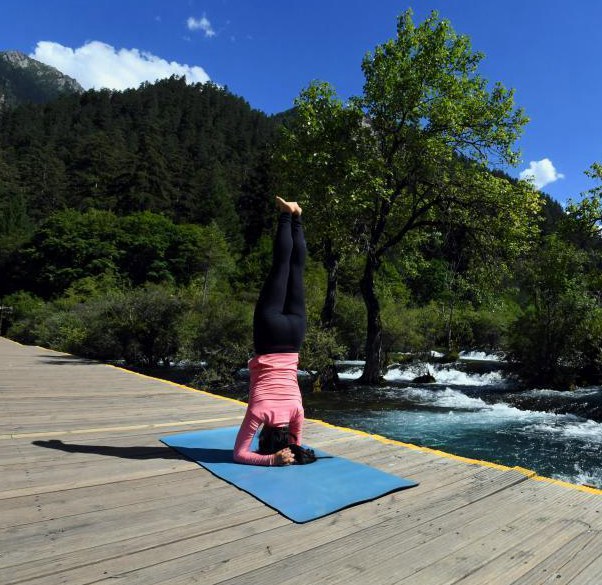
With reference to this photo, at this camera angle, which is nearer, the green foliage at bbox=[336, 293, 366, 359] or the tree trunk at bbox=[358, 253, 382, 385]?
the tree trunk at bbox=[358, 253, 382, 385]

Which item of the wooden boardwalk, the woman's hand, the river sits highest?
the woman's hand

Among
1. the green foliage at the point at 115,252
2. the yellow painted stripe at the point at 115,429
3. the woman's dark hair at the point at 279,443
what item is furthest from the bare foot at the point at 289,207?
the green foliage at the point at 115,252

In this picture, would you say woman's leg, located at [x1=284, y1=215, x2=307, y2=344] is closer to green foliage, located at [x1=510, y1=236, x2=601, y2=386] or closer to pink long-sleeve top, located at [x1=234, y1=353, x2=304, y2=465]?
pink long-sleeve top, located at [x1=234, y1=353, x2=304, y2=465]

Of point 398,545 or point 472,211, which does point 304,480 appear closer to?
point 398,545

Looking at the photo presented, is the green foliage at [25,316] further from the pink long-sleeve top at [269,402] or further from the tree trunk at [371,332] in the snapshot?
the pink long-sleeve top at [269,402]

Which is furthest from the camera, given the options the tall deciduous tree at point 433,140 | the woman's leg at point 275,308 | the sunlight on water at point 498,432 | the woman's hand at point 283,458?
the tall deciduous tree at point 433,140

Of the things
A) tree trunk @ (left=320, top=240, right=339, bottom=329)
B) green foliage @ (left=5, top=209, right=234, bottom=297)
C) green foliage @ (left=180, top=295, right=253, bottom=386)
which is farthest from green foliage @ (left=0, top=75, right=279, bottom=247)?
green foliage @ (left=180, top=295, right=253, bottom=386)

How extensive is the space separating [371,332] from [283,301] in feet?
45.5

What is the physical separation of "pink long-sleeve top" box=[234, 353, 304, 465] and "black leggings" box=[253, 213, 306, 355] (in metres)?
0.11

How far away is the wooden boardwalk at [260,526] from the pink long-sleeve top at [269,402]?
1.20ft

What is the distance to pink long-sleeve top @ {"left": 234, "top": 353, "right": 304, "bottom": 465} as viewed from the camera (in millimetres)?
3479

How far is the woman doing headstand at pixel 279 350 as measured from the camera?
3.49 metres

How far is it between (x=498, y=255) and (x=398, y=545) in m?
14.9

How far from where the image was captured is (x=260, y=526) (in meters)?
2.53
